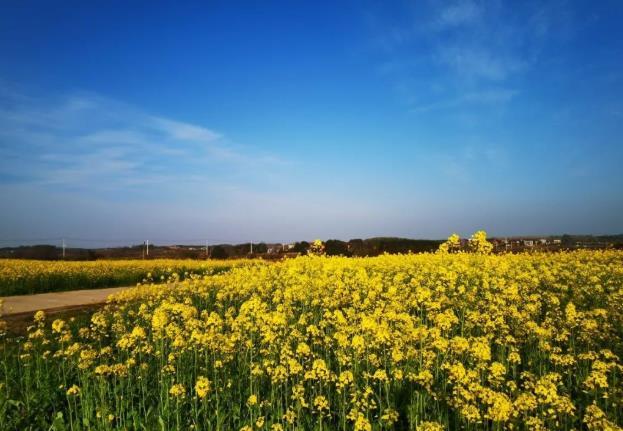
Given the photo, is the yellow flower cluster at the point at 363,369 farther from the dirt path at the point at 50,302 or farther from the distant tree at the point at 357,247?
the distant tree at the point at 357,247

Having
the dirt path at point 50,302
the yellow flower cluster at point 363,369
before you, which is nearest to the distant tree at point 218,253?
the dirt path at point 50,302

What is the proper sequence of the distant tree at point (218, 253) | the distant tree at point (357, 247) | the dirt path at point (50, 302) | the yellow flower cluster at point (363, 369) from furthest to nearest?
1. the distant tree at point (218, 253)
2. the distant tree at point (357, 247)
3. the dirt path at point (50, 302)
4. the yellow flower cluster at point (363, 369)

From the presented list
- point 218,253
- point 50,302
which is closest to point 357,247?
point 218,253

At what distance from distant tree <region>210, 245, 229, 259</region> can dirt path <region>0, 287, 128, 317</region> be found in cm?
1999

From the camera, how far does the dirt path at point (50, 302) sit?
1388cm

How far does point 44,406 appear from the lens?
6355 millimetres

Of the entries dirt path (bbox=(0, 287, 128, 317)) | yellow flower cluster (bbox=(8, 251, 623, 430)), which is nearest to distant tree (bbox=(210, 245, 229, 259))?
dirt path (bbox=(0, 287, 128, 317))

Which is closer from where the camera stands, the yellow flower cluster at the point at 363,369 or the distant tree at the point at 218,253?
the yellow flower cluster at the point at 363,369

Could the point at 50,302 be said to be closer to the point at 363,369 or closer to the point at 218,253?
the point at 363,369

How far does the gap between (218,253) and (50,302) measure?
23229 mm

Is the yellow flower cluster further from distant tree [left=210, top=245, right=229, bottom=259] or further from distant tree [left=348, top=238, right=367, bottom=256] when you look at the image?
distant tree [left=210, top=245, right=229, bottom=259]

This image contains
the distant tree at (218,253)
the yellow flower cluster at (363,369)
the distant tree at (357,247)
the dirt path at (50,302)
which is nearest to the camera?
the yellow flower cluster at (363,369)

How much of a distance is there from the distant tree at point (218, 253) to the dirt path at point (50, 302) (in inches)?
787

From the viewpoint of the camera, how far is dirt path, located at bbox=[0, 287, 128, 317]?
13.9m
